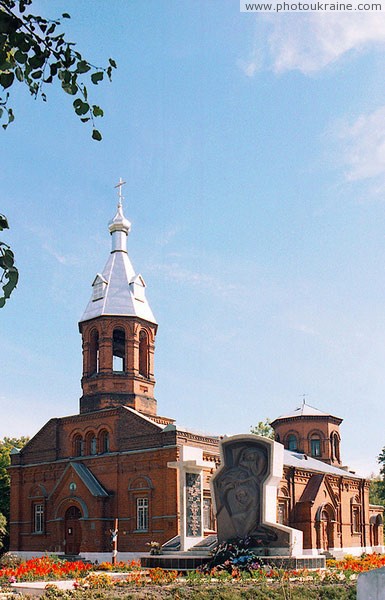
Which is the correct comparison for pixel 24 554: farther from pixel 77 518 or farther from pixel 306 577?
pixel 306 577

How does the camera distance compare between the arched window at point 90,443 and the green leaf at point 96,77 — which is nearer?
the green leaf at point 96,77

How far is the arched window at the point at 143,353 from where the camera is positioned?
3219 cm

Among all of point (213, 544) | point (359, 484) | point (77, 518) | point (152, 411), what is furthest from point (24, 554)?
point (359, 484)

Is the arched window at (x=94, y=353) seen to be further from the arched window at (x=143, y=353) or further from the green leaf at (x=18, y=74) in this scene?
the green leaf at (x=18, y=74)

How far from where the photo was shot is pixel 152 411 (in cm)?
3234

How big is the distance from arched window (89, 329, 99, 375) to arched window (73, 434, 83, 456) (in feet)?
10.5

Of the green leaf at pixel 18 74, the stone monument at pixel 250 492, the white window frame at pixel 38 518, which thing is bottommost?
the white window frame at pixel 38 518

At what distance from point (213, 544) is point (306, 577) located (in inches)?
224

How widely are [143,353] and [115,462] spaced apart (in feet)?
16.0

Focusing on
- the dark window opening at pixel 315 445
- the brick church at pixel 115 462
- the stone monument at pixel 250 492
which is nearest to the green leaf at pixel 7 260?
the stone monument at pixel 250 492

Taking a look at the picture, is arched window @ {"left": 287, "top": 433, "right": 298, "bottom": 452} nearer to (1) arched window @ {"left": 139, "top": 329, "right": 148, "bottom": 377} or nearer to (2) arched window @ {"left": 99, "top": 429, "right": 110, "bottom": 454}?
(1) arched window @ {"left": 139, "top": 329, "right": 148, "bottom": 377}

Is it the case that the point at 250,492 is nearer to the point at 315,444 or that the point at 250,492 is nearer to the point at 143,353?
the point at 143,353

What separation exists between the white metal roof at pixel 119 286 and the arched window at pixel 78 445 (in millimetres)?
5336

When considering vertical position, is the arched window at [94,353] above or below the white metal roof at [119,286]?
below
